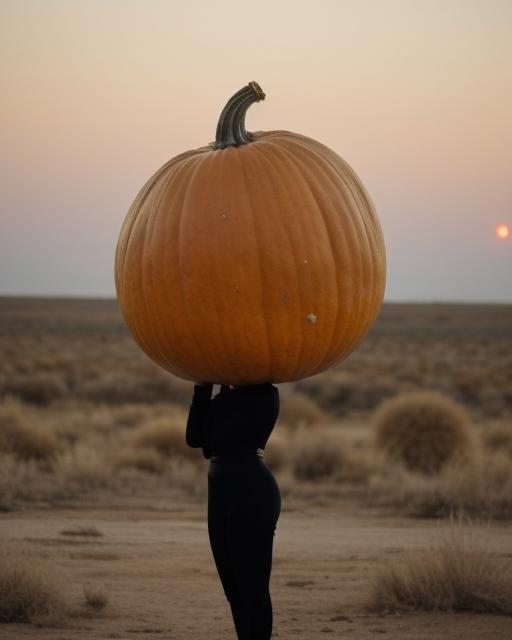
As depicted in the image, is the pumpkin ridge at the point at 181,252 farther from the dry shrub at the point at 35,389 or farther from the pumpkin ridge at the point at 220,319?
the dry shrub at the point at 35,389

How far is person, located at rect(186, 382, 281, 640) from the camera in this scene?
4.63 meters

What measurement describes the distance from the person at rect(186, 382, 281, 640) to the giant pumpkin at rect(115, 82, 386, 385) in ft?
0.55

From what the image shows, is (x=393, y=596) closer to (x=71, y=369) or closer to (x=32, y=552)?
(x=32, y=552)

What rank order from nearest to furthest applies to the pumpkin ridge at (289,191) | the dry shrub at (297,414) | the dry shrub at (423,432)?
the pumpkin ridge at (289,191), the dry shrub at (423,432), the dry shrub at (297,414)

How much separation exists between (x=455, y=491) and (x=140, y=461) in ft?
16.6

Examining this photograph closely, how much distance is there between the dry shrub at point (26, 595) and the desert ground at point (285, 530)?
10mm

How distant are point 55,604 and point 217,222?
→ 4035 millimetres

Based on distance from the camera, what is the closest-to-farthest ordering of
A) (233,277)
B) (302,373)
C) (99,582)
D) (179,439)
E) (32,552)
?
(233,277) → (302,373) → (99,582) → (32,552) → (179,439)

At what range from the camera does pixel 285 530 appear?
36.5ft

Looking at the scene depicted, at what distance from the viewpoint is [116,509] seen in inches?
487

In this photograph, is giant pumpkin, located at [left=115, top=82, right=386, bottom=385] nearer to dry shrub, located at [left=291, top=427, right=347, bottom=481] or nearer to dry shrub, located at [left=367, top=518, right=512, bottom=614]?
dry shrub, located at [left=367, top=518, right=512, bottom=614]

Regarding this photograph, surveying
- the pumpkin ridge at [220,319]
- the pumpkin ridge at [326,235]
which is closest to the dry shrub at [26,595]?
the pumpkin ridge at [220,319]

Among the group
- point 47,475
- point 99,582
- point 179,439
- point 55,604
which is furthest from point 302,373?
point 179,439

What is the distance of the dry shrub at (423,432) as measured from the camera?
49.6 ft
